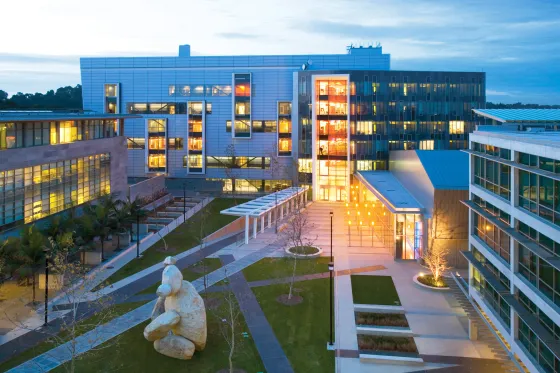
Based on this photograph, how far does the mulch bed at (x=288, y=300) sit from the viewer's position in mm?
32156

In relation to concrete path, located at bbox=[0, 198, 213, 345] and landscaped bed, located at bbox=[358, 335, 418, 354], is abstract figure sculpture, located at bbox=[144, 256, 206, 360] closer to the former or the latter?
concrete path, located at bbox=[0, 198, 213, 345]

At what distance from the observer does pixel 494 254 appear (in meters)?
24.0

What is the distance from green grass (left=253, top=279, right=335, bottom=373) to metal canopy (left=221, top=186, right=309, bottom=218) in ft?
46.5

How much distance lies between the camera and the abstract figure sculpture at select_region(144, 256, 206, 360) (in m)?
23.8

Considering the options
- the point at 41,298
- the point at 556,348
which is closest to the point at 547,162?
the point at 556,348

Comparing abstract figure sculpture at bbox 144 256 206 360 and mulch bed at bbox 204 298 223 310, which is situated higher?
abstract figure sculpture at bbox 144 256 206 360

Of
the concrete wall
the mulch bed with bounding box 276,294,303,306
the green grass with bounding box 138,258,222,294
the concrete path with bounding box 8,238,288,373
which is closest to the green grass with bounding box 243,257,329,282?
the concrete path with bounding box 8,238,288,373

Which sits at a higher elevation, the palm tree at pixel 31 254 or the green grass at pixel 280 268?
the palm tree at pixel 31 254

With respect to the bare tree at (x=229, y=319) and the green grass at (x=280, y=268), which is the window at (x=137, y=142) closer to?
the green grass at (x=280, y=268)

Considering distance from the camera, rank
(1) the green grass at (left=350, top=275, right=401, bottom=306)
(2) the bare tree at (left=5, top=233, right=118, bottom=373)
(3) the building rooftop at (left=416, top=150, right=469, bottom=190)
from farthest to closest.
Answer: (3) the building rooftop at (left=416, top=150, right=469, bottom=190), (1) the green grass at (left=350, top=275, right=401, bottom=306), (2) the bare tree at (left=5, top=233, right=118, bottom=373)

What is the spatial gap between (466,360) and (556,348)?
28.5ft

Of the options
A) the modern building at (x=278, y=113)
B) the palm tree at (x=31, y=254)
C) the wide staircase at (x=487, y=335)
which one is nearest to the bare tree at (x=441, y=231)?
the wide staircase at (x=487, y=335)

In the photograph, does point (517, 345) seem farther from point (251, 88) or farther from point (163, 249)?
point (251, 88)

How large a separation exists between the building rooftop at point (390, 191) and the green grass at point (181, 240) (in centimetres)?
1756
